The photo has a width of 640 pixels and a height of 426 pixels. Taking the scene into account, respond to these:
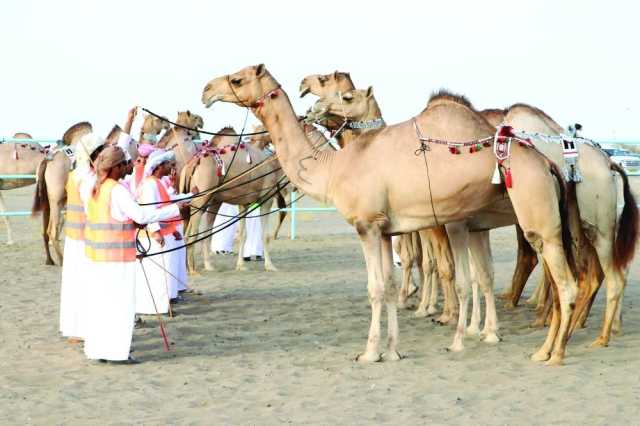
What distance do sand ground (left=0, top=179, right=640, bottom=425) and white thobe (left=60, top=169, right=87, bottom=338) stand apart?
8.9 inches

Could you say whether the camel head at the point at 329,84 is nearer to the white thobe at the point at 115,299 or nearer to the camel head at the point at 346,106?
the camel head at the point at 346,106

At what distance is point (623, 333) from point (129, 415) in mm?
5310

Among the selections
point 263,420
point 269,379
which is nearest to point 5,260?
point 269,379

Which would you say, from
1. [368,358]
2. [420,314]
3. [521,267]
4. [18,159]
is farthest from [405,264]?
[18,159]

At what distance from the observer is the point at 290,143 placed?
885cm

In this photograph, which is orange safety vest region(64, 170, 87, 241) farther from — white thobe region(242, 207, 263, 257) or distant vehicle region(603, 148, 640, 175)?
distant vehicle region(603, 148, 640, 175)

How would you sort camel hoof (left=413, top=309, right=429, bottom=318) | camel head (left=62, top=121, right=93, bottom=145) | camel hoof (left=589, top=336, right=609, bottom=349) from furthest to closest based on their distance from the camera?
camel head (left=62, top=121, right=93, bottom=145), camel hoof (left=413, top=309, right=429, bottom=318), camel hoof (left=589, top=336, right=609, bottom=349)

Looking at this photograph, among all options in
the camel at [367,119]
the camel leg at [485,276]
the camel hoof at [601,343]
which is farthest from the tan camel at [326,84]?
the camel hoof at [601,343]

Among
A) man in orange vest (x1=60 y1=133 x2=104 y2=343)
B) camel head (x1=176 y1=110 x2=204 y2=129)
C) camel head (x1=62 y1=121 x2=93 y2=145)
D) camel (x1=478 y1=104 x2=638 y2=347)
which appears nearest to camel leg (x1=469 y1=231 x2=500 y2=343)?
camel (x1=478 y1=104 x2=638 y2=347)

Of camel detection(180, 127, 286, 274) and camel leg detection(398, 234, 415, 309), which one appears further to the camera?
camel detection(180, 127, 286, 274)

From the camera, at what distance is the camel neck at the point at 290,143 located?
28.7 ft

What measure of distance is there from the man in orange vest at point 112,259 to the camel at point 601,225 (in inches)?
147

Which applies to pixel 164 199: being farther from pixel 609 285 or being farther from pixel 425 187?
pixel 609 285

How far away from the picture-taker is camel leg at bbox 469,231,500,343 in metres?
9.21
